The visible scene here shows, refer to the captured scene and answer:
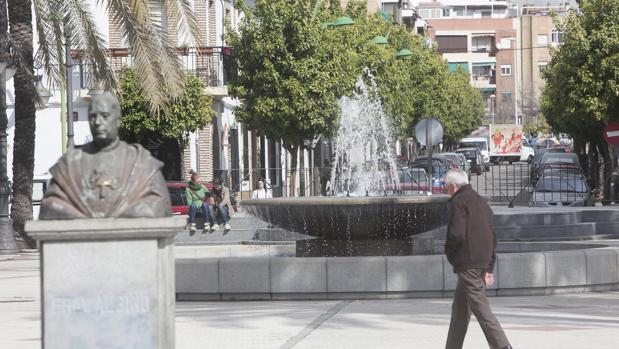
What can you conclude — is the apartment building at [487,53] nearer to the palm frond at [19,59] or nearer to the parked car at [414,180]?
the parked car at [414,180]

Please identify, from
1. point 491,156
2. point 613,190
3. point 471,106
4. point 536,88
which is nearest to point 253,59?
point 613,190

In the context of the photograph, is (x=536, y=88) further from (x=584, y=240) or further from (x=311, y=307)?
(x=311, y=307)

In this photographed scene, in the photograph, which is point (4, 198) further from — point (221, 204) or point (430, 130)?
point (430, 130)

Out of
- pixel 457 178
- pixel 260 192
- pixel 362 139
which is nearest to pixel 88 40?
pixel 457 178

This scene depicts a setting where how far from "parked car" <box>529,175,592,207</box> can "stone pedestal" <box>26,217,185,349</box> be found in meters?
31.1

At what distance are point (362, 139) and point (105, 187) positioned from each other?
122 feet

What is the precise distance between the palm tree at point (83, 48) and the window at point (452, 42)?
14460 cm

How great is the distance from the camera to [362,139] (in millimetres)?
45375

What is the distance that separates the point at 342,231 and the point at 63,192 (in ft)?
31.4

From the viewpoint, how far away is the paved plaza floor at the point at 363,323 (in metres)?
12.2

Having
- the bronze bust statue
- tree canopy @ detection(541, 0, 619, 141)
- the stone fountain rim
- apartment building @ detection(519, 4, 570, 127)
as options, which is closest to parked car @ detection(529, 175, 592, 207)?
tree canopy @ detection(541, 0, 619, 141)

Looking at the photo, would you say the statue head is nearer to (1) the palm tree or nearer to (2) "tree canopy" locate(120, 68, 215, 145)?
(1) the palm tree

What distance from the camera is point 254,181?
4594 cm

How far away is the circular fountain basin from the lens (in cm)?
1698
